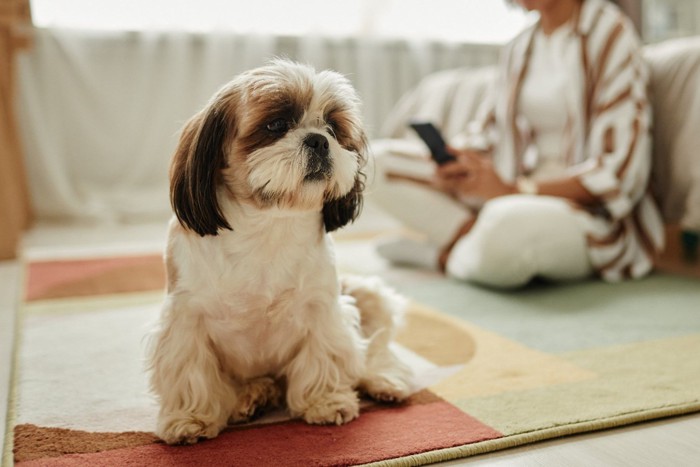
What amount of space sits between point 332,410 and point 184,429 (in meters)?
0.25

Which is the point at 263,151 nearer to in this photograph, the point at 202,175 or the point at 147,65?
the point at 202,175

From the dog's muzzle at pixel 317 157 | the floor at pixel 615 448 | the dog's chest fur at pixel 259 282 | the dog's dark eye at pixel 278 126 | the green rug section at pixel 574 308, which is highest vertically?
the dog's dark eye at pixel 278 126

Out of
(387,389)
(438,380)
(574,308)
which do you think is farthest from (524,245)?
(387,389)

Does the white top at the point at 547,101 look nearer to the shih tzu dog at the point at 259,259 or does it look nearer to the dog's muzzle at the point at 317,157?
the shih tzu dog at the point at 259,259

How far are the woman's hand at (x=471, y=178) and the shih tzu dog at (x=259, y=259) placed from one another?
1.33m

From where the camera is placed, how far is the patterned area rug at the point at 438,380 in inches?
42.1

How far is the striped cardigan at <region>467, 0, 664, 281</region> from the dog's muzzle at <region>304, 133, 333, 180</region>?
55.6 inches

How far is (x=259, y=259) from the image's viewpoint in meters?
1.17

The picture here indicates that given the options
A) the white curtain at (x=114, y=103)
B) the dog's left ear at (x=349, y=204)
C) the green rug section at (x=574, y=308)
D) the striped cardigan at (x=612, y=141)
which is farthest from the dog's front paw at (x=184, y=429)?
the white curtain at (x=114, y=103)

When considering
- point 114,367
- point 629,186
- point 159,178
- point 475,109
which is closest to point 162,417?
point 114,367

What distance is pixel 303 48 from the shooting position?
4449mm

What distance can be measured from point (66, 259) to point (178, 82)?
1.78 m

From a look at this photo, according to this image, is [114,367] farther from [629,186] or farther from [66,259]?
[629,186]

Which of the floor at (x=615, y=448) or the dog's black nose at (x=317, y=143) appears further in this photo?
the dog's black nose at (x=317, y=143)
